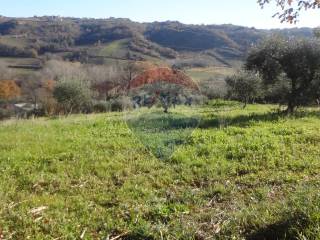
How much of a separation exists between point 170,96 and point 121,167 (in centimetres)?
698

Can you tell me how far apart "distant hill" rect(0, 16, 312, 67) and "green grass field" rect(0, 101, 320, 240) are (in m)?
103

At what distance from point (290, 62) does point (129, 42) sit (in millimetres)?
128436

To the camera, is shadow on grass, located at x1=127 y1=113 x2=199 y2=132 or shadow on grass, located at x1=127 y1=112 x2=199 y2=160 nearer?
shadow on grass, located at x1=127 y1=112 x2=199 y2=160

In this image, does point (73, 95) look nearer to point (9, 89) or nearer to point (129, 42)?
point (9, 89)

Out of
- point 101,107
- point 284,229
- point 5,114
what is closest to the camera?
point 284,229

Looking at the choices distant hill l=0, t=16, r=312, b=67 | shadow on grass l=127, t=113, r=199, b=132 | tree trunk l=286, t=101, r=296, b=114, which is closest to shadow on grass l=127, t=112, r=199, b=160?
shadow on grass l=127, t=113, r=199, b=132

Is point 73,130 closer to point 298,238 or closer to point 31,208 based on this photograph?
point 31,208

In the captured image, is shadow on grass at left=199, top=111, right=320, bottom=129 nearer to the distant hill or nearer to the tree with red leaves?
the tree with red leaves

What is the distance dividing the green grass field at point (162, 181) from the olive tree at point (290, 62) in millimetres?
5546

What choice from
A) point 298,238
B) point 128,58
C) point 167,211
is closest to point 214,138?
point 167,211

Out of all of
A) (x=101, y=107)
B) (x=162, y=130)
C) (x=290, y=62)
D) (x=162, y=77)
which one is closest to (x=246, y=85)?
(x=290, y=62)

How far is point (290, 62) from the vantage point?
866 inches

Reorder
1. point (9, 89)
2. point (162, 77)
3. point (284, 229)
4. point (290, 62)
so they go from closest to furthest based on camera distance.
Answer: point (284, 229)
point (162, 77)
point (290, 62)
point (9, 89)

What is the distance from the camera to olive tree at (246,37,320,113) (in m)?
21.8
